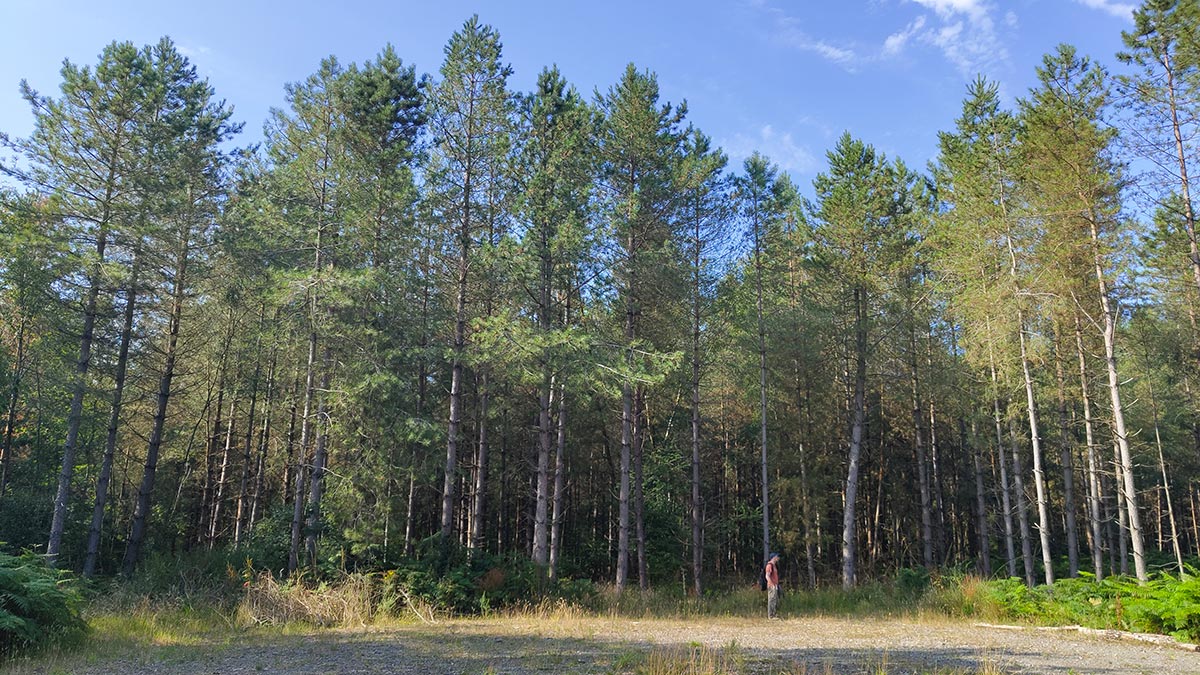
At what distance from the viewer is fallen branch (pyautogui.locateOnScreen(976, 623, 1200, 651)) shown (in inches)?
372

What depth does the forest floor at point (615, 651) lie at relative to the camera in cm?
768

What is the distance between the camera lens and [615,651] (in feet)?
29.2

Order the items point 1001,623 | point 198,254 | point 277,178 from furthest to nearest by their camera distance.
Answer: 1. point 198,254
2. point 277,178
3. point 1001,623

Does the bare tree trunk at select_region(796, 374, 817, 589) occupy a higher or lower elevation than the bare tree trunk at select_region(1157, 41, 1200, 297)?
lower

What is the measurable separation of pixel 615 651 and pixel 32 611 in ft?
27.0

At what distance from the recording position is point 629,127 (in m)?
17.9

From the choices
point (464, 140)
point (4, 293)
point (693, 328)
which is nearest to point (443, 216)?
point (464, 140)

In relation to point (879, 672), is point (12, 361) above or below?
above

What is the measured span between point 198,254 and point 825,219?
1850cm

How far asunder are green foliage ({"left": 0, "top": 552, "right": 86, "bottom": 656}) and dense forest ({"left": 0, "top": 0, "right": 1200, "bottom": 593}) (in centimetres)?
338

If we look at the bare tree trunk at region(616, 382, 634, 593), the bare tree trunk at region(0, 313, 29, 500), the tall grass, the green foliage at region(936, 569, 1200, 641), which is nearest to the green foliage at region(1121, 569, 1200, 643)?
the green foliage at region(936, 569, 1200, 641)

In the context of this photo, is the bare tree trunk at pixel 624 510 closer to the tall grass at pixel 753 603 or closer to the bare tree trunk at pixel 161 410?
the tall grass at pixel 753 603

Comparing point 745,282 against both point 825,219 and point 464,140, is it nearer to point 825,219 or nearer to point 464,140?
point 825,219

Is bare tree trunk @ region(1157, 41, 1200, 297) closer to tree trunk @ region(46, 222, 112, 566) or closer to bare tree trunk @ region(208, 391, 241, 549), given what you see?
tree trunk @ region(46, 222, 112, 566)
